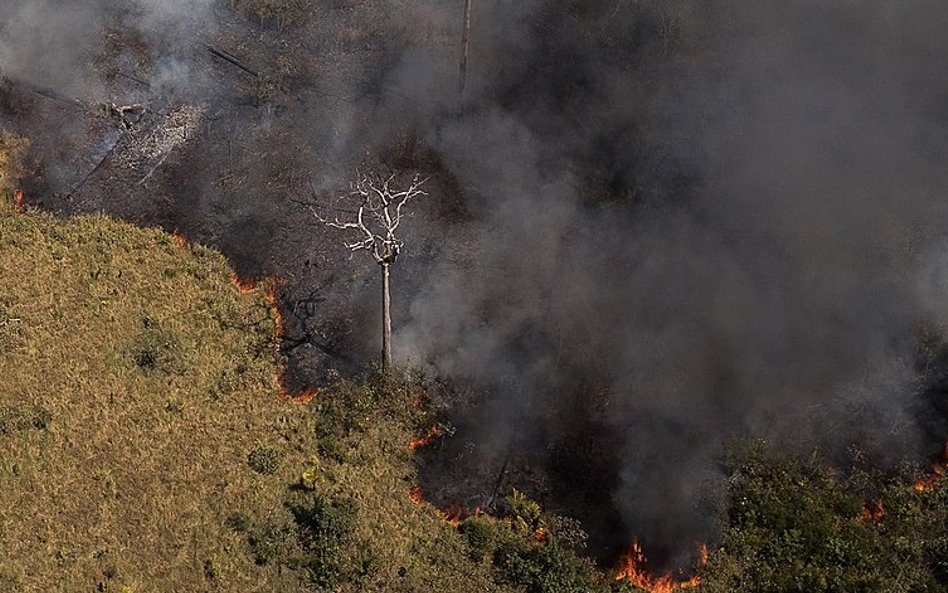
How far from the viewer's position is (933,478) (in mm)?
27578

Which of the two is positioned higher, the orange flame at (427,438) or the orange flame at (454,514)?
the orange flame at (427,438)

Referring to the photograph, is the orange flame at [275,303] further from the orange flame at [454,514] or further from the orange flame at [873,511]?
the orange flame at [873,511]

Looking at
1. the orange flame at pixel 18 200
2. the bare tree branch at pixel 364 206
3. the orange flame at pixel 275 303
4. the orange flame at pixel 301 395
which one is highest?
the bare tree branch at pixel 364 206

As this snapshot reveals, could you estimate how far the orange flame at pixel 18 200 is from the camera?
1420 inches

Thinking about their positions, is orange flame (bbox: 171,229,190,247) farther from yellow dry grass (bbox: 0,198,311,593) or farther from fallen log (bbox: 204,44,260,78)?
fallen log (bbox: 204,44,260,78)

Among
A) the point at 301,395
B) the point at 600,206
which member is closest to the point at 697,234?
the point at 600,206

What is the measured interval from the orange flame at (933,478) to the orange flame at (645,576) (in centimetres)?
727

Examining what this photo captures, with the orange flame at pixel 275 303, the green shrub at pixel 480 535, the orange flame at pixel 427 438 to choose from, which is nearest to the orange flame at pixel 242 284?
the orange flame at pixel 275 303

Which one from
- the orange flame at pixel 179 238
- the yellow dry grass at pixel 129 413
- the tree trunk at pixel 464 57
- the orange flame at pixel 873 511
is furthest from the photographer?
the tree trunk at pixel 464 57

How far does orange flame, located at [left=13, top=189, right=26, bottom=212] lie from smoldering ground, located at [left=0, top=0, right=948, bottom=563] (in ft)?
3.83

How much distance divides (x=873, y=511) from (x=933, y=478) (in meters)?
2.46

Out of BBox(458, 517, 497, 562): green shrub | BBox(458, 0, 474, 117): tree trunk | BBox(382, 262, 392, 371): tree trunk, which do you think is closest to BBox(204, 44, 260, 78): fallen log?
BBox(458, 0, 474, 117): tree trunk

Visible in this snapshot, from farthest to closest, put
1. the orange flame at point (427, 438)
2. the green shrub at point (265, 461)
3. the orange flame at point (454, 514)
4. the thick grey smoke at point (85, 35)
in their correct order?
the thick grey smoke at point (85, 35)
the orange flame at point (427, 438)
the green shrub at point (265, 461)
the orange flame at point (454, 514)

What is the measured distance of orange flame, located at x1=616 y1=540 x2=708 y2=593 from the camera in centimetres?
2486
